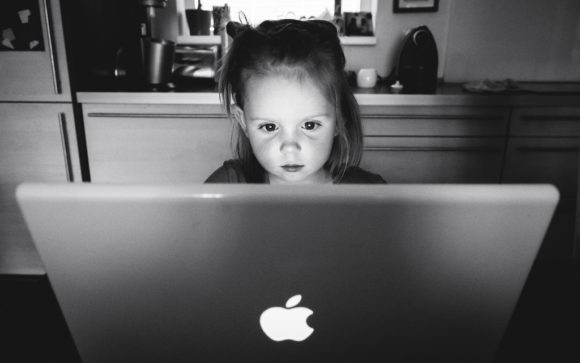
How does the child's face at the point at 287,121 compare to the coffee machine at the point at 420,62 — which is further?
the coffee machine at the point at 420,62

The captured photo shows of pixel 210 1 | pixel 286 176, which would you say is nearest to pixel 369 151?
pixel 286 176

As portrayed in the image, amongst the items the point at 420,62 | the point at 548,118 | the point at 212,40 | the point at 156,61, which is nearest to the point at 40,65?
the point at 156,61

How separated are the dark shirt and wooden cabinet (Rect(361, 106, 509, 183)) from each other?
28.9 inches

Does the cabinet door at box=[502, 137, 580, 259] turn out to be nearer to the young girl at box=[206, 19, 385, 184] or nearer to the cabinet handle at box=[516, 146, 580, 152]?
the cabinet handle at box=[516, 146, 580, 152]

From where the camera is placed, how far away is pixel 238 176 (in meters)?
1.09

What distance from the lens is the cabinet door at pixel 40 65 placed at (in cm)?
163

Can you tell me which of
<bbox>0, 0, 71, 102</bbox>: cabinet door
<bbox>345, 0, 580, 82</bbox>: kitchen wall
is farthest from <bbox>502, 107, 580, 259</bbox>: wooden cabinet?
<bbox>0, 0, 71, 102</bbox>: cabinet door

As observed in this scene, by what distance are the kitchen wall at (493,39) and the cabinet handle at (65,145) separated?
156 cm

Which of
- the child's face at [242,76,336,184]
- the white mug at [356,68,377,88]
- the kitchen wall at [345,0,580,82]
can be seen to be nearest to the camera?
the child's face at [242,76,336,184]

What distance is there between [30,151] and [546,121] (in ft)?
7.84

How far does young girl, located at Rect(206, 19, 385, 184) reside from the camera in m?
0.82

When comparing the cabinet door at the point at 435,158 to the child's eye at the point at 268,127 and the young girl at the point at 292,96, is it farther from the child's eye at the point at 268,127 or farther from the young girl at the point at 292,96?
the child's eye at the point at 268,127

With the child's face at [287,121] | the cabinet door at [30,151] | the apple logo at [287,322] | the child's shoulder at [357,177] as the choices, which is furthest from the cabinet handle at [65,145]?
the apple logo at [287,322]

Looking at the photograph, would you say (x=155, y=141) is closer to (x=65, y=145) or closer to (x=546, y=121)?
(x=65, y=145)
